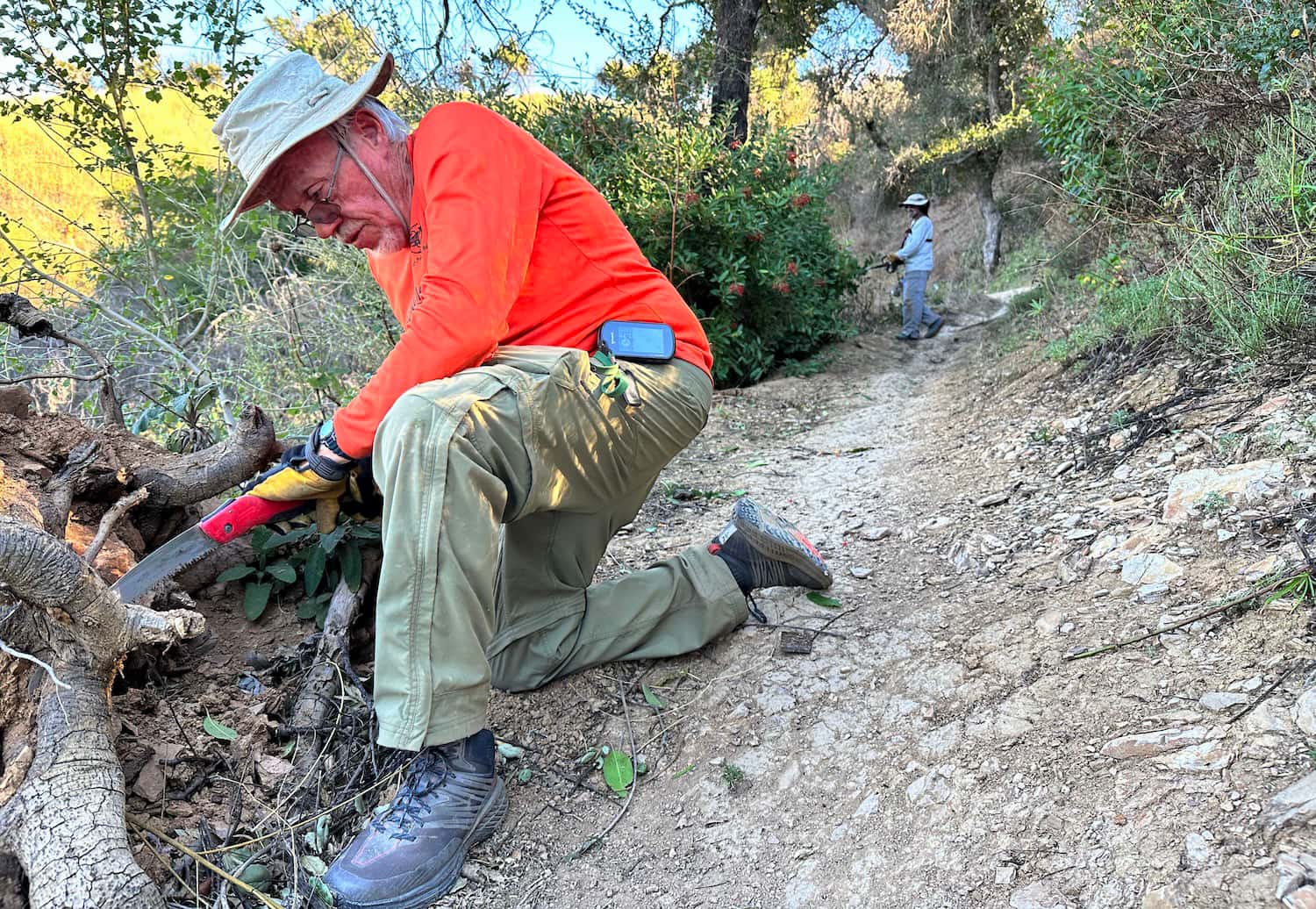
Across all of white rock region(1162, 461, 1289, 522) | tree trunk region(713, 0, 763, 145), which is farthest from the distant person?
white rock region(1162, 461, 1289, 522)

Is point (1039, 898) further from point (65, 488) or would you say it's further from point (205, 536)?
point (65, 488)

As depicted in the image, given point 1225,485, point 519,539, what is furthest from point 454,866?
point 1225,485

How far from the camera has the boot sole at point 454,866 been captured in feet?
5.51

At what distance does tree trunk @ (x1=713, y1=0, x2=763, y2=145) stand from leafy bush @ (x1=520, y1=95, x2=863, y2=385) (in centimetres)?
42

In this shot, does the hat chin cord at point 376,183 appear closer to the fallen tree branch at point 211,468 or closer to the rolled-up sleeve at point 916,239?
the fallen tree branch at point 211,468

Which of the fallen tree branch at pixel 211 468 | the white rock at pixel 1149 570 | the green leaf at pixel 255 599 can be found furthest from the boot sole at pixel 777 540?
the fallen tree branch at pixel 211 468

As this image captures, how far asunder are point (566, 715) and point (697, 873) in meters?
0.63

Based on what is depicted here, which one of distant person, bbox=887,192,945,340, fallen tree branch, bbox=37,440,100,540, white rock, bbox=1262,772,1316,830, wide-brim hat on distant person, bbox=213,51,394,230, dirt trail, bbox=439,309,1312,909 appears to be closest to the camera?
white rock, bbox=1262,772,1316,830

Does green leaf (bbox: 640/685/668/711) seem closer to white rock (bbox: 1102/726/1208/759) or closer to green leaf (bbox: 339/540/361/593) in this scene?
green leaf (bbox: 339/540/361/593)

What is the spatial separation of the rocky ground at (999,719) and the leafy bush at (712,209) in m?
3.72

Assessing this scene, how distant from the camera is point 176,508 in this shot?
104 inches

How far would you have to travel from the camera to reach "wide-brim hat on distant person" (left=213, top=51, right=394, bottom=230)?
1.95 metres

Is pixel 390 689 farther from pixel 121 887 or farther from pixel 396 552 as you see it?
pixel 121 887

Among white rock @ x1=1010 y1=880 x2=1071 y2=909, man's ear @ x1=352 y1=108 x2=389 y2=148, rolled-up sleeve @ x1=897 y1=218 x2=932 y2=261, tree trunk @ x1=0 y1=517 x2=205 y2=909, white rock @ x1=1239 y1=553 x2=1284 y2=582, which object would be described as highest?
man's ear @ x1=352 y1=108 x2=389 y2=148
